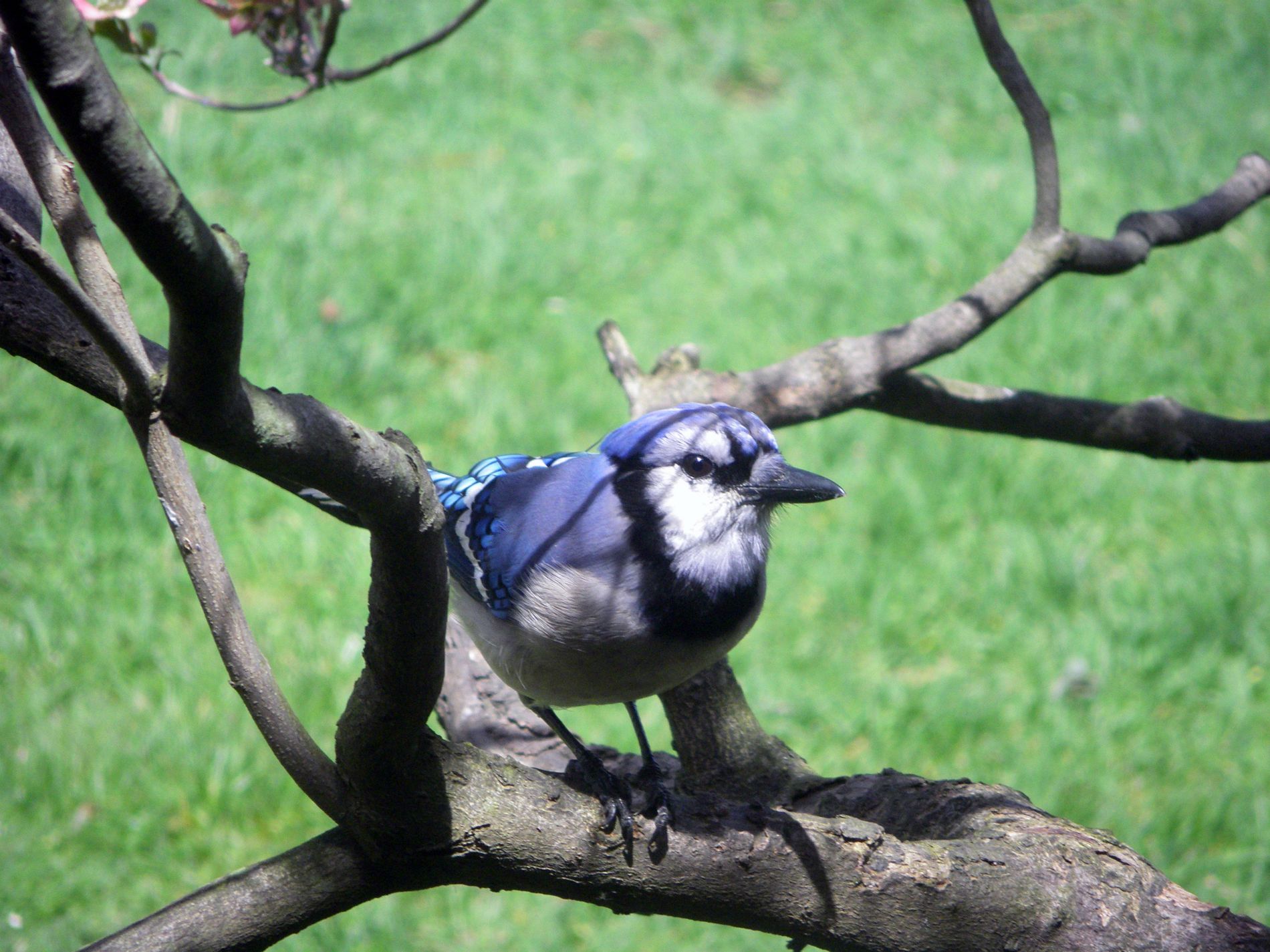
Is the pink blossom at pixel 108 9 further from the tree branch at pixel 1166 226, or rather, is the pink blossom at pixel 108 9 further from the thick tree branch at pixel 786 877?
the tree branch at pixel 1166 226

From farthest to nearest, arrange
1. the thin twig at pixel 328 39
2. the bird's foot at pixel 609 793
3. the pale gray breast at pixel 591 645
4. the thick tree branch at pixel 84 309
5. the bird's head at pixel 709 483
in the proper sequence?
the thin twig at pixel 328 39
the bird's head at pixel 709 483
the pale gray breast at pixel 591 645
the bird's foot at pixel 609 793
the thick tree branch at pixel 84 309

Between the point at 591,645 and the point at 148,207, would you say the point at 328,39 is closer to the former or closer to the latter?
the point at 591,645

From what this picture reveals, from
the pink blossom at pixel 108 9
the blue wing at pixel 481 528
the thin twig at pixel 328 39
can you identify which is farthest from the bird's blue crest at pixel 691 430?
the pink blossom at pixel 108 9

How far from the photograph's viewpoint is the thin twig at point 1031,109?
102 inches

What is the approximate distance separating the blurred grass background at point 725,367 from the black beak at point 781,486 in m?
1.74

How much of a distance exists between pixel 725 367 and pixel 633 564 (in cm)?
314

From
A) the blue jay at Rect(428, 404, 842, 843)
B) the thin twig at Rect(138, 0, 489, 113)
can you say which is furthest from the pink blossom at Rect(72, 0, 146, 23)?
the blue jay at Rect(428, 404, 842, 843)

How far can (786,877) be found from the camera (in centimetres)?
167

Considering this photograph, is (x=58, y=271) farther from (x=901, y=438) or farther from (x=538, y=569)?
(x=901, y=438)

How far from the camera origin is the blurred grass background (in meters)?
3.44

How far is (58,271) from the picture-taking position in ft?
3.49

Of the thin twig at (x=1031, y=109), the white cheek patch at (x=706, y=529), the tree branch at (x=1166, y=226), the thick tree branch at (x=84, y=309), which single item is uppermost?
the thin twig at (x=1031, y=109)

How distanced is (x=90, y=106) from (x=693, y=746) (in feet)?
5.86

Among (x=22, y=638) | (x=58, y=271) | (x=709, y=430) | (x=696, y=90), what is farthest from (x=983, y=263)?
(x=58, y=271)
